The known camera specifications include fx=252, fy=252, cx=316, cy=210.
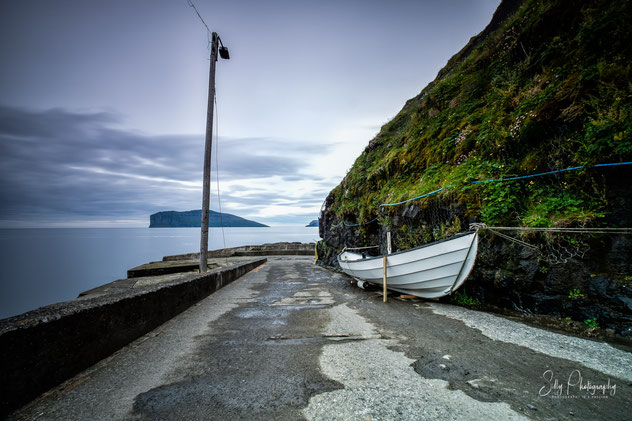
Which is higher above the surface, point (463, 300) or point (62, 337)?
point (62, 337)

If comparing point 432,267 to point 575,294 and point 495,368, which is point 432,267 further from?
point 495,368

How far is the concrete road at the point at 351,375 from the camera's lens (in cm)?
203

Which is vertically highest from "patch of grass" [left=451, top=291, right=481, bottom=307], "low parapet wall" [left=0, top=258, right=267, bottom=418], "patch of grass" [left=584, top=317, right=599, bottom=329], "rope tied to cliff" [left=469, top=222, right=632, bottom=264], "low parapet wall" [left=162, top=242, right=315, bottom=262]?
"rope tied to cliff" [left=469, top=222, right=632, bottom=264]

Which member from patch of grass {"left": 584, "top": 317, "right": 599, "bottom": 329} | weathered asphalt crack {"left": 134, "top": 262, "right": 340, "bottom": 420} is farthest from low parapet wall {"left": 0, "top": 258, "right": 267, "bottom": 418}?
patch of grass {"left": 584, "top": 317, "right": 599, "bottom": 329}

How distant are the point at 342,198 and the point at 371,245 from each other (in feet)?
14.9

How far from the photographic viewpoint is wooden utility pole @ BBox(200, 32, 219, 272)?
28.0 feet

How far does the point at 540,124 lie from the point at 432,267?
3.50 meters

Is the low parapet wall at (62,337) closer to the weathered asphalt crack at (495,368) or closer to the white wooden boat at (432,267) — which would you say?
the weathered asphalt crack at (495,368)

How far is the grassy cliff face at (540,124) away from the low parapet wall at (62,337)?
20.6 feet

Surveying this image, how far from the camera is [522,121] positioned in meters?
5.34

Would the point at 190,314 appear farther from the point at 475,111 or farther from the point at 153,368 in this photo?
the point at 475,111

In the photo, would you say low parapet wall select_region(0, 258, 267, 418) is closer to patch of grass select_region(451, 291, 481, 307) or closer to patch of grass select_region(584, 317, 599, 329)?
patch of grass select_region(451, 291, 481, 307)

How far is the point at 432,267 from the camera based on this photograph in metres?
5.22

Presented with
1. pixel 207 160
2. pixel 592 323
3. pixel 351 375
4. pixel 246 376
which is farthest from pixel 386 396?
pixel 207 160
